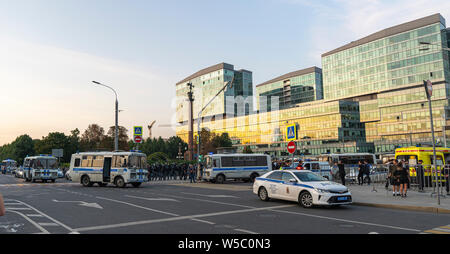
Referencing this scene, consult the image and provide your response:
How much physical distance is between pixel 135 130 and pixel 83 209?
18701mm

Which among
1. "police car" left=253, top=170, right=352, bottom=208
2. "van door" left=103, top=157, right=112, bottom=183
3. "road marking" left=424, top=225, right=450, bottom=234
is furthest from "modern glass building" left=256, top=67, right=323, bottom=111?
"road marking" left=424, top=225, right=450, bottom=234

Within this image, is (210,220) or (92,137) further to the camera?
(92,137)

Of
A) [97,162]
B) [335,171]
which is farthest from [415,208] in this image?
[97,162]

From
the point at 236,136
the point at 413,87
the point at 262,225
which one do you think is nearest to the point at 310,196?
the point at 262,225

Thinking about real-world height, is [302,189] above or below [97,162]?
below

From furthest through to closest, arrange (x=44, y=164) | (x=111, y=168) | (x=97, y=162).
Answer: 1. (x=44, y=164)
2. (x=97, y=162)
3. (x=111, y=168)

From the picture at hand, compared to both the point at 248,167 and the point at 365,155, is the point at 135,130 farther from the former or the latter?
the point at 365,155

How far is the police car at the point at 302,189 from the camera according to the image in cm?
1317

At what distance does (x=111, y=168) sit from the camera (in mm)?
26047

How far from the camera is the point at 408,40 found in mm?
87750

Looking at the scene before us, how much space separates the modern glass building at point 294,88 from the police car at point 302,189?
118m

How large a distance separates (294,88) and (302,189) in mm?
126641

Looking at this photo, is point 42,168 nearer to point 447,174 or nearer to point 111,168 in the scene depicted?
point 111,168
